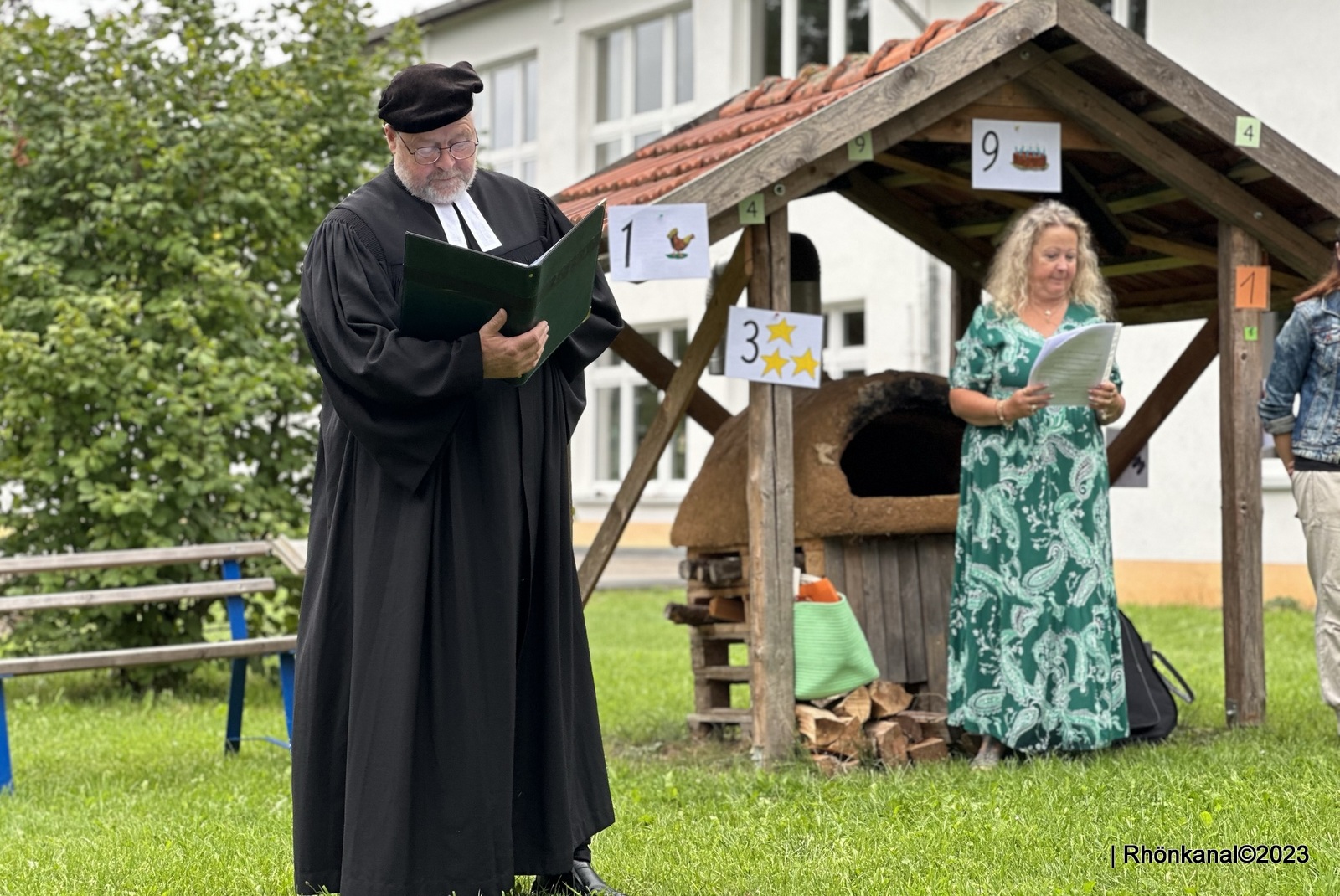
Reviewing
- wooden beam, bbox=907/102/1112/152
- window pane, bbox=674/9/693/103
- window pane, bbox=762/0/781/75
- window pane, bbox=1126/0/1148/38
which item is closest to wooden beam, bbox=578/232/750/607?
wooden beam, bbox=907/102/1112/152

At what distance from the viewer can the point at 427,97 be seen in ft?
12.7

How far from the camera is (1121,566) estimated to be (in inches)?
600

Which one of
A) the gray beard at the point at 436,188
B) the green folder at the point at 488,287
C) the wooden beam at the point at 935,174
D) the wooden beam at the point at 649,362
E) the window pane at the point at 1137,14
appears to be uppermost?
the window pane at the point at 1137,14

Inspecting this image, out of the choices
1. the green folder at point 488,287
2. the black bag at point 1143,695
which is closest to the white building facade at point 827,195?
the black bag at point 1143,695

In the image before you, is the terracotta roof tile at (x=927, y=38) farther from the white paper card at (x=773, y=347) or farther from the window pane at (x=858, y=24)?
the window pane at (x=858, y=24)

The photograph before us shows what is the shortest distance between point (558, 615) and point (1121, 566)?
12.1 meters

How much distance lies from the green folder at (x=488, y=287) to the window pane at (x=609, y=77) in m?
17.8

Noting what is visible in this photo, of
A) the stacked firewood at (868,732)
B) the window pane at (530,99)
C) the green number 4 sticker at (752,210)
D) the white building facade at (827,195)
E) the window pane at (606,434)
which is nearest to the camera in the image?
the green number 4 sticker at (752,210)

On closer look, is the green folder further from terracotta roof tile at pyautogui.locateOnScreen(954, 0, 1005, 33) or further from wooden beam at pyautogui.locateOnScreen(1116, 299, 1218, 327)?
wooden beam at pyautogui.locateOnScreen(1116, 299, 1218, 327)

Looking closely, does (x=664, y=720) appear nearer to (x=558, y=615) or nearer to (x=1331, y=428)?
(x=1331, y=428)

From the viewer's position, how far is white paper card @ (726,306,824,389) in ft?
21.0

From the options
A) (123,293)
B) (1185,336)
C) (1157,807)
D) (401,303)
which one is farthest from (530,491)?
(1185,336)

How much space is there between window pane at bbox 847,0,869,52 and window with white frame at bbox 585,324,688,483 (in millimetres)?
4073

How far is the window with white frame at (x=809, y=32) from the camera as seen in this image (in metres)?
18.2
